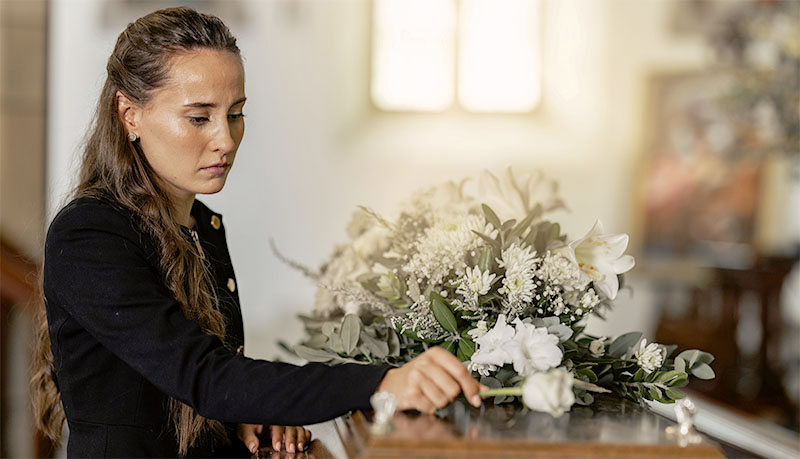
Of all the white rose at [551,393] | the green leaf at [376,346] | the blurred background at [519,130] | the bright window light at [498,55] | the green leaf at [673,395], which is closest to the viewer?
the white rose at [551,393]

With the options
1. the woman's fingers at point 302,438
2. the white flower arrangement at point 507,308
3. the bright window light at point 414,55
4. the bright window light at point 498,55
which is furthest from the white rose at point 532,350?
the bright window light at point 498,55

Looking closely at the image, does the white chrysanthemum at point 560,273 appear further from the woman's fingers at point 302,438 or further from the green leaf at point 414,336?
the woman's fingers at point 302,438

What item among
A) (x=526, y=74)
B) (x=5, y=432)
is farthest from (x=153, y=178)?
(x=526, y=74)

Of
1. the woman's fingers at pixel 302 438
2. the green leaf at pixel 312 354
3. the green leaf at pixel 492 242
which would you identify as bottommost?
the woman's fingers at pixel 302 438

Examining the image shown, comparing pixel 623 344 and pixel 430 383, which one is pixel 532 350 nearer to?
pixel 430 383

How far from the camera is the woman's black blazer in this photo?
1295 millimetres

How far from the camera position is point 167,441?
1521 mm

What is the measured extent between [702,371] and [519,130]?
4.10m

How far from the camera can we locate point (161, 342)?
136 cm

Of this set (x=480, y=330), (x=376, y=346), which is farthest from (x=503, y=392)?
(x=376, y=346)

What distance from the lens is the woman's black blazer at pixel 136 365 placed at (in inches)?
51.0

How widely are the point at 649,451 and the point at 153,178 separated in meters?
0.99

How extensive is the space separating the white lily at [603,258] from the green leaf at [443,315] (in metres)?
0.24

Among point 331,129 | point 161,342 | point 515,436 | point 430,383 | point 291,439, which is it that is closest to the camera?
point 515,436
